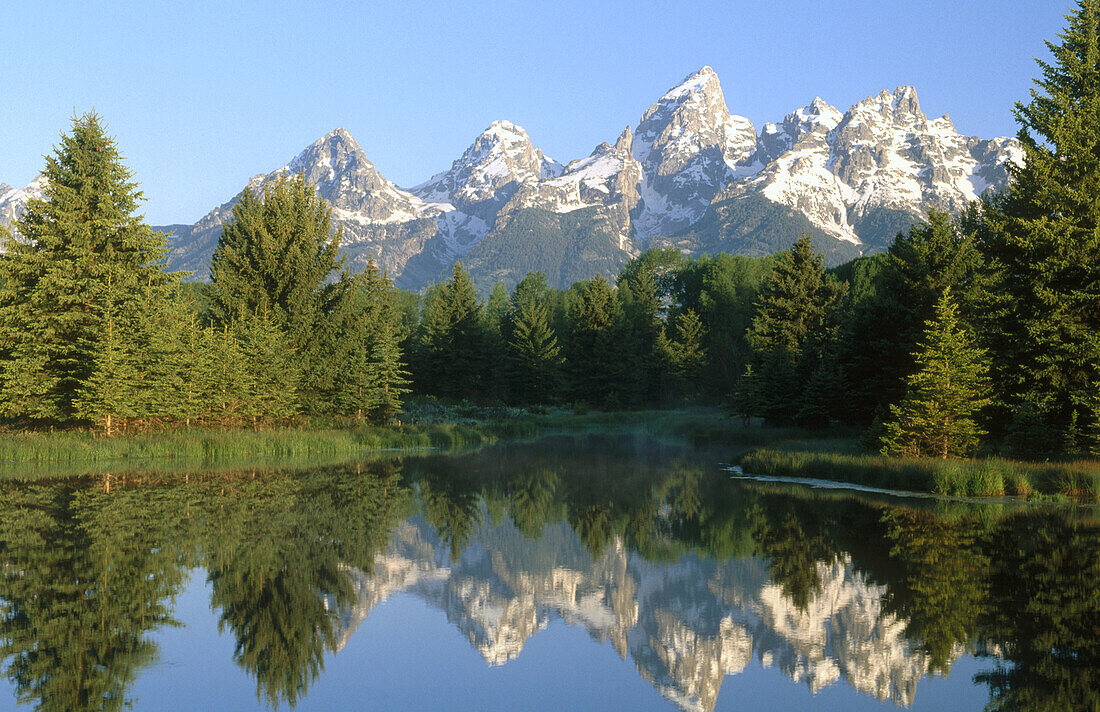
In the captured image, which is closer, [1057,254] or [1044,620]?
[1044,620]

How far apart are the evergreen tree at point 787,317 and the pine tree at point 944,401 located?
757 inches

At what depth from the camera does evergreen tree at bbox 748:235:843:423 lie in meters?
48.0

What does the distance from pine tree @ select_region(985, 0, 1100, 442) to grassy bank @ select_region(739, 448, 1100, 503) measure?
10.0 feet

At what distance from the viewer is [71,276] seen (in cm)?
3684

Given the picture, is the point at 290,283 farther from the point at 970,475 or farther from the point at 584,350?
the point at 584,350

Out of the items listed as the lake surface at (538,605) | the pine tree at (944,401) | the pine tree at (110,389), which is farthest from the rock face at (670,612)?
the pine tree at (110,389)

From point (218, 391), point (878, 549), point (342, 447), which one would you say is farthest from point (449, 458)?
point (878, 549)

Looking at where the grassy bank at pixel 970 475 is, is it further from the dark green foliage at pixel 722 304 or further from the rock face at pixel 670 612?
the dark green foliage at pixel 722 304

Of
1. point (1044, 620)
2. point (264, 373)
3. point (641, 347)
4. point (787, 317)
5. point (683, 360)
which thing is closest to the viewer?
point (1044, 620)

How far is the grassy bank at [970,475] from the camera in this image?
2231 centimetres

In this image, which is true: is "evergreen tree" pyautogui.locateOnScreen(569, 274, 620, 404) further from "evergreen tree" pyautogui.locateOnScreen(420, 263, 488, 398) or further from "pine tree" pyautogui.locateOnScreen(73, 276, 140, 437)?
"pine tree" pyautogui.locateOnScreen(73, 276, 140, 437)

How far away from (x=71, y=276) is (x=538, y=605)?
3243 cm

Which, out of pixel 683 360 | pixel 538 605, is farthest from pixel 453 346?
pixel 538 605

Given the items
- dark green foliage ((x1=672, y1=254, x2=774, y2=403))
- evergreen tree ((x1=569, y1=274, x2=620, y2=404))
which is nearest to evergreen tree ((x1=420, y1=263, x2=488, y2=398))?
evergreen tree ((x1=569, y1=274, x2=620, y2=404))
